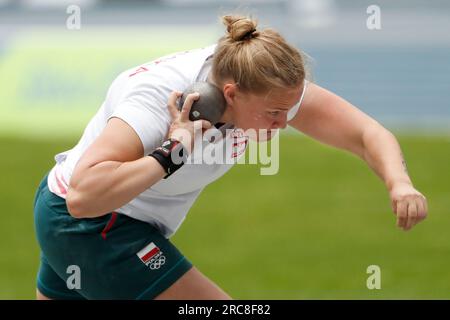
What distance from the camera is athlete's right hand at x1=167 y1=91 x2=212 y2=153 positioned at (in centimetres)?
398

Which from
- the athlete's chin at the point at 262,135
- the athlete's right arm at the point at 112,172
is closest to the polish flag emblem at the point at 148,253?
the athlete's right arm at the point at 112,172

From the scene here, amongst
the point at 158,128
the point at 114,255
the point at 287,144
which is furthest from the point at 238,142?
the point at 287,144

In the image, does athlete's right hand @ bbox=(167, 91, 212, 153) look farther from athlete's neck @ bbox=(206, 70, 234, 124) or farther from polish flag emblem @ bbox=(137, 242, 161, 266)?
polish flag emblem @ bbox=(137, 242, 161, 266)

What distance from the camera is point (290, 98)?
4133 mm

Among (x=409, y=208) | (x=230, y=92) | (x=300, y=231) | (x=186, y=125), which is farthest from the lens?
(x=300, y=231)

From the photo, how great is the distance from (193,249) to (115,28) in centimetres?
1074

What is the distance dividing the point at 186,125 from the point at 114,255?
0.75m

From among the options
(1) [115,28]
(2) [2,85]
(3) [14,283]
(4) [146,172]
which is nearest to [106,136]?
(4) [146,172]

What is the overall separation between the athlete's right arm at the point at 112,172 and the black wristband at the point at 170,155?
21mm

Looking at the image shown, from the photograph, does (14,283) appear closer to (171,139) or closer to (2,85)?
(171,139)

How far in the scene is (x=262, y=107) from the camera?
413 cm

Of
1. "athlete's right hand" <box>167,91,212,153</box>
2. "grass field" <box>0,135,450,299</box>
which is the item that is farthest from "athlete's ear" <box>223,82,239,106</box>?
"grass field" <box>0,135,450,299</box>

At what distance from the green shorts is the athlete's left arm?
0.82 meters

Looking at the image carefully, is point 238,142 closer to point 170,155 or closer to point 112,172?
point 170,155
